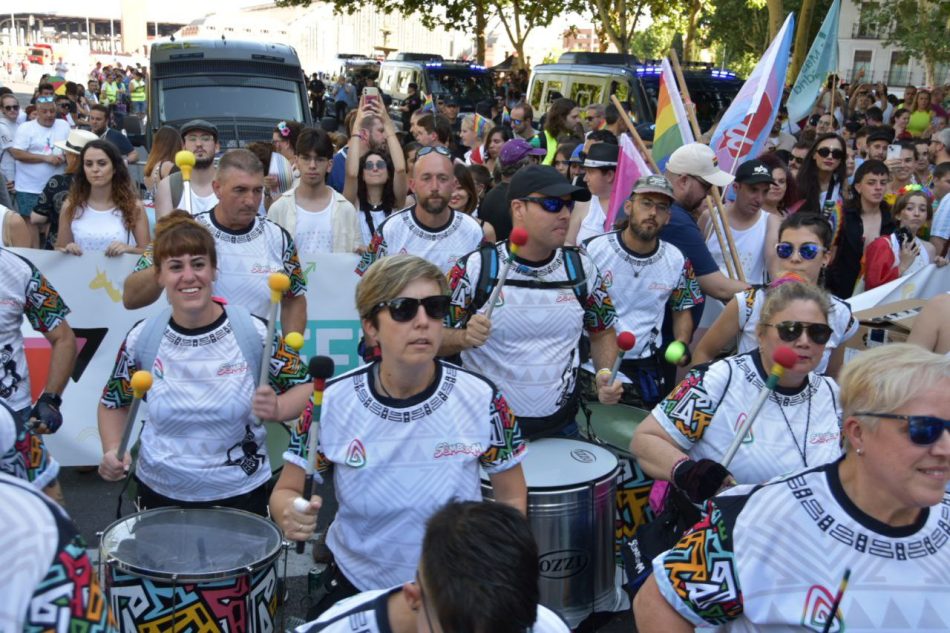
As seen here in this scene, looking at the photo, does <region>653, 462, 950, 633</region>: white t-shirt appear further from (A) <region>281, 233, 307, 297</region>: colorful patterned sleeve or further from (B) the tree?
(B) the tree

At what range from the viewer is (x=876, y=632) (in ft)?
7.88

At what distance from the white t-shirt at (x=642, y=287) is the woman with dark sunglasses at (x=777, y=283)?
0.43 meters

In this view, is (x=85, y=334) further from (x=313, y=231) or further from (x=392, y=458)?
(x=392, y=458)

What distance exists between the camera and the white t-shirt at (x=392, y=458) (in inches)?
125

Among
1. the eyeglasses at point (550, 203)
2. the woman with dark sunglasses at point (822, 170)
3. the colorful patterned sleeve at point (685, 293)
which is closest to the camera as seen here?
the eyeglasses at point (550, 203)

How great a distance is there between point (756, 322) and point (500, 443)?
186 cm

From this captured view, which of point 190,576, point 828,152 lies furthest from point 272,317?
point 828,152

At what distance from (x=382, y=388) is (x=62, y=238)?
4.13 meters

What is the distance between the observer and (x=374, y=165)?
298 inches

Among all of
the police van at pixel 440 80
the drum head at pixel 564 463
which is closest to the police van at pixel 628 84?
the police van at pixel 440 80

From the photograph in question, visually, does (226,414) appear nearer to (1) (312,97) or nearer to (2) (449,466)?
(2) (449,466)

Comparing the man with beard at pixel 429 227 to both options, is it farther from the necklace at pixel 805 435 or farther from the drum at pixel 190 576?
the necklace at pixel 805 435

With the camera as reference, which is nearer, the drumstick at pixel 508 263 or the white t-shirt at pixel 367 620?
the white t-shirt at pixel 367 620

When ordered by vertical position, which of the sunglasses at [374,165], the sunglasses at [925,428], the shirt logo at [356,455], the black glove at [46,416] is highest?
the sunglasses at [374,165]
